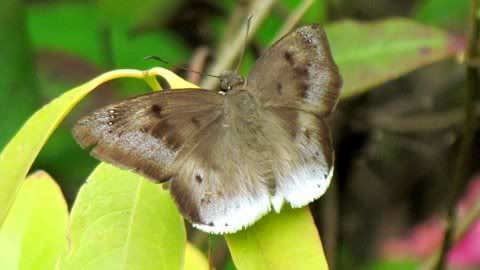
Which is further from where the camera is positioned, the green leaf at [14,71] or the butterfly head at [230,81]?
the green leaf at [14,71]

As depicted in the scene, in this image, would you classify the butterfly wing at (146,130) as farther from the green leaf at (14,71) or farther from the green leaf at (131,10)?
the green leaf at (131,10)

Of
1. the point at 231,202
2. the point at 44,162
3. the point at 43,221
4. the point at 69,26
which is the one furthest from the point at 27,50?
the point at 231,202

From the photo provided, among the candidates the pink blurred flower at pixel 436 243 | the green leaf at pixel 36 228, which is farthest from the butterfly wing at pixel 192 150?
the pink blurred flower at pixel 436 243

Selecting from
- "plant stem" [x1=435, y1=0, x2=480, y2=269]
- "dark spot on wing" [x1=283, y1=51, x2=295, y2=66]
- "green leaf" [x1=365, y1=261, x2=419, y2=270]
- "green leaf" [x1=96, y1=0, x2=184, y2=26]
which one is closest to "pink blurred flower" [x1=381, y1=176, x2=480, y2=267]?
"green leaf" [x1=365, y1=261, x2=419, y2=270]

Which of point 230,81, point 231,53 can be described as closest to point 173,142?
point 230,81

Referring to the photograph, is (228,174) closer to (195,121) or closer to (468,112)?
(195,121)

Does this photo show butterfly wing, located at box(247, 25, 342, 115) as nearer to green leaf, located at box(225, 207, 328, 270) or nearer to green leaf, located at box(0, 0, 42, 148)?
green leaf, located at box(225, 207, 328, 270)
